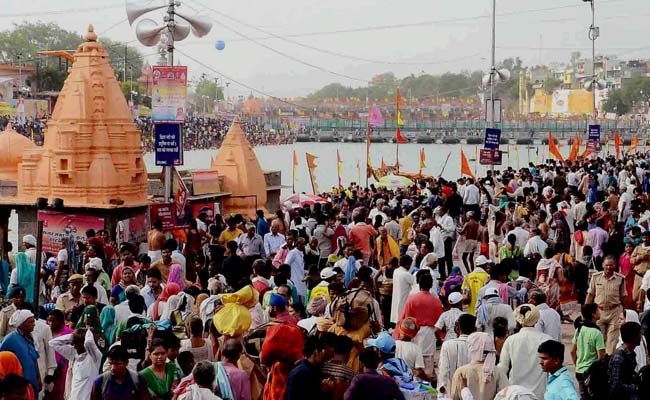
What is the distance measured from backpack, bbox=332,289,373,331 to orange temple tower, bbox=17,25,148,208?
10.5 metres

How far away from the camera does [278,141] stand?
14050 centimetres

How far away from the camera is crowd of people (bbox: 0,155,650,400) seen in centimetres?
639

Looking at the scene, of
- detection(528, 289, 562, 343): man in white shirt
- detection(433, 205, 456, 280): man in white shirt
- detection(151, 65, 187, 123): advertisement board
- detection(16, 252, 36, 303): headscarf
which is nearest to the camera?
detection(528, 289, 562, 343): man in white shirt

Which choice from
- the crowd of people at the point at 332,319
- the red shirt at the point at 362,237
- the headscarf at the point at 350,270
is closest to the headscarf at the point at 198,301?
the crowd of people at the point at 332,319

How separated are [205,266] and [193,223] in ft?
4.88

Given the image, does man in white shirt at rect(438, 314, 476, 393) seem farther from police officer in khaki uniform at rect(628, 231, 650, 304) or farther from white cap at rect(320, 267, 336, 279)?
police officer in khaki uniform at rect(628, 231, 650, 304)

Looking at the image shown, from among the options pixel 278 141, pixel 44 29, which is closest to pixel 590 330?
pixel 44 29

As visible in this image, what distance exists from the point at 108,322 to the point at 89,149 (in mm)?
10655

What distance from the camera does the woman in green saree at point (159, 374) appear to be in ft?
21.6

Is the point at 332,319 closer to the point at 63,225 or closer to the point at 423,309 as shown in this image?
the point at 423,309

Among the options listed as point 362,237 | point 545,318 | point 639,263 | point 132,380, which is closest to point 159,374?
point 132,380

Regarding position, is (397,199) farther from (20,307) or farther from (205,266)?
(20,307)

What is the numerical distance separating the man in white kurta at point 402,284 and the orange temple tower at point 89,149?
8736mm

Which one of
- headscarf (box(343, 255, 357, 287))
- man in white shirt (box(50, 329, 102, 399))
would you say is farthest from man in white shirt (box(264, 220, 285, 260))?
man in white shirt (box(50, 329, 102, 399))
